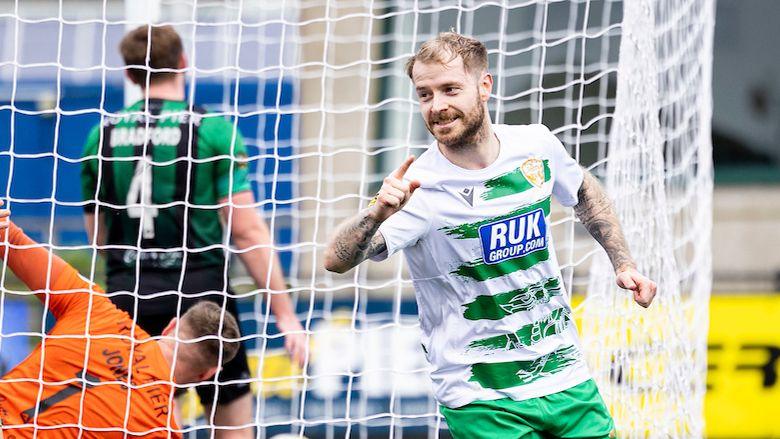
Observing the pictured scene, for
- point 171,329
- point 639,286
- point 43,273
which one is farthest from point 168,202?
point 639,286

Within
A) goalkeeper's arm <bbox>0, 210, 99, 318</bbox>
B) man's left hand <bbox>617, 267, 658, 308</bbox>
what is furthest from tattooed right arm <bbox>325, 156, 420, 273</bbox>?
goalkeeper's arm <bbox>0, 210, 99, 318</bbox>

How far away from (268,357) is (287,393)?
14.3 inches

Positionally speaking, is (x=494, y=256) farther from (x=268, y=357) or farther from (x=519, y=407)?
(x=268, y=357)

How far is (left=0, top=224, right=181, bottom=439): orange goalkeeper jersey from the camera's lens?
12.1ft

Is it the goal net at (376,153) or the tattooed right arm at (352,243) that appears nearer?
the tattooed right arm at (352,243)

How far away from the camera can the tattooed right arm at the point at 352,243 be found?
2.86m

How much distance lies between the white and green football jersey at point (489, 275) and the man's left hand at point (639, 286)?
0.18m

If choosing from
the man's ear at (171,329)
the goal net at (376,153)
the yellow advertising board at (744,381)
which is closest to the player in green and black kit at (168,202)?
the goal net at (376,153)

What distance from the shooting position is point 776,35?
9.28 meters

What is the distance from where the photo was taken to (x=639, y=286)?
3283mm

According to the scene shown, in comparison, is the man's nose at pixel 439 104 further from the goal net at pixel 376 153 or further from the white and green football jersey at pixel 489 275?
the goal net at pixel 376 153

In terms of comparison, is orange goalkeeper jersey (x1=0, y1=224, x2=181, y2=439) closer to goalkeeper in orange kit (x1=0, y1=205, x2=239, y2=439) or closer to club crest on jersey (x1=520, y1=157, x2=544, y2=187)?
goalkeeper in orange kit (x1=0, y1=205, x2=239, y2=439)

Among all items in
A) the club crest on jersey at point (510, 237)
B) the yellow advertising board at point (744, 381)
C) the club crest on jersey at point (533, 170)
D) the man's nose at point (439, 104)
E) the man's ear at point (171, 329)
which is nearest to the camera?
the man's nose at point (439, 104)

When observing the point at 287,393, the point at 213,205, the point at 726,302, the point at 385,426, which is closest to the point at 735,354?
the point at 726,302
